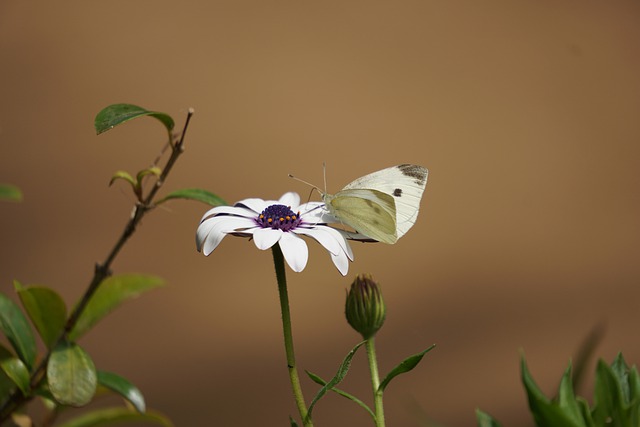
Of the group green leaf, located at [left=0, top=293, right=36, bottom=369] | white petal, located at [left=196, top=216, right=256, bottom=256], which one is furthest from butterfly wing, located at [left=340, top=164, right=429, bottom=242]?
green leaf, located at [left=0, top=293, right=36, bottom=369]

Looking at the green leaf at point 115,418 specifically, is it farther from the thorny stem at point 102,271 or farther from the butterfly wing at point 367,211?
the butterfly wing at point 367,211

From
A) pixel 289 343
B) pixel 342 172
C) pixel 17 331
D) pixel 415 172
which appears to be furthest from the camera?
pixel 342 172

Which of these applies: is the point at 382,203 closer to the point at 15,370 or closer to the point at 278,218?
the point at 278,218

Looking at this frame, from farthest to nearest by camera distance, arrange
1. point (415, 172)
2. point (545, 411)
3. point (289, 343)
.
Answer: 1. point (415, 172)
2. point (289, 343)
3. point (545, 411)

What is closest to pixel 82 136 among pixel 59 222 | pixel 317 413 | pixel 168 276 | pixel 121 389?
pixel 59 222

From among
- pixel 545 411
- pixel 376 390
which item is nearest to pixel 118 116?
pixel 376 390

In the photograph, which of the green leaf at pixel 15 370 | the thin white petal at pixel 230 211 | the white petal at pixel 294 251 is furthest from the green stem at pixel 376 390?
the green leaf at pixel 15 370

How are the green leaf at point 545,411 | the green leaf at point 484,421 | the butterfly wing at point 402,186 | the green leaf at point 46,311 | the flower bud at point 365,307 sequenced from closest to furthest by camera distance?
the green leaf at point 545,411 → the green leaf at point 484,421 → the flower bud at point 365,307 → the green leaf at point 46,311 → the butterfly wing at point 402,186
